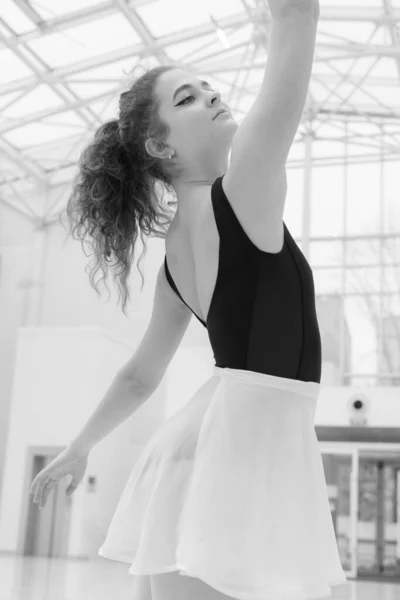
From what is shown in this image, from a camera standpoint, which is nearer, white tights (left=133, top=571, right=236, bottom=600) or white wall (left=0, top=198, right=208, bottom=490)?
white tights (left=133, top=571, right=236, bottom=600)

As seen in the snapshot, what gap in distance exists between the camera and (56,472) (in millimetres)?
1542

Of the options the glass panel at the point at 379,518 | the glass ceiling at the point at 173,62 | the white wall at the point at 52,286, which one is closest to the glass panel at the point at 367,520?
the glass panel at the point at 379,518

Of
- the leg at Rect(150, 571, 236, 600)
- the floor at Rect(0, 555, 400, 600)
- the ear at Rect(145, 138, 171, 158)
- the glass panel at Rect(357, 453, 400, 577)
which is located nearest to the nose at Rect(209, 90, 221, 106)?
the ear at Rect(145, 138, 171, 158)

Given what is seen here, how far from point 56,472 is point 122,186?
1.90 feet

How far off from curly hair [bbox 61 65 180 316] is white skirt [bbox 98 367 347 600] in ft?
1.49

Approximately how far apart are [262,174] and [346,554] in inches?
606

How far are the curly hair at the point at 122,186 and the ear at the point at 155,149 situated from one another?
51mm

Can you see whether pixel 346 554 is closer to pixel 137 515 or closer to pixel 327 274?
pixel 327 274

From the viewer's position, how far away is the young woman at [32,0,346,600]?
3.71 ft

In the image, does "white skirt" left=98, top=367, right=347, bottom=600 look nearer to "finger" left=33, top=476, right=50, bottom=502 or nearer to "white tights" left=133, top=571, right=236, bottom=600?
"white tights" left=133, top=571, right=236, bottom=600

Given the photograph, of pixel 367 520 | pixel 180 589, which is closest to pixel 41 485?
pixel 180 589

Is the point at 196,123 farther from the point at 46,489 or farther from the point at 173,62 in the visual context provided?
→ the point at 173,62

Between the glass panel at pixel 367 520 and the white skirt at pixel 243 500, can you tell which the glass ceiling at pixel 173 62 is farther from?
the white skirt at pixel 243 500

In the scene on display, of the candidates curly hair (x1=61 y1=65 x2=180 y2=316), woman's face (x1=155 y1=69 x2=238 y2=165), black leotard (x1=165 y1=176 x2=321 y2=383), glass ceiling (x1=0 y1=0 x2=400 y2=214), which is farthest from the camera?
glass ceiling (x1=0 y1=0 x2=400 y2=214)
